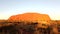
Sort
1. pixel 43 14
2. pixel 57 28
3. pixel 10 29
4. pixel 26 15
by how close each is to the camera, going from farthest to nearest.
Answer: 1. pixel 43 14
2. pixel 26 15
3. pixel 57 28
4. pixel 10 29

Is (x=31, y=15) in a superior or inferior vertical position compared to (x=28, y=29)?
superior

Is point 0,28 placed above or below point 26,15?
below

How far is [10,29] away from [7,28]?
3.7 inches

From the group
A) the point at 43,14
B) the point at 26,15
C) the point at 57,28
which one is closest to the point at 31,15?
the point at 26,15

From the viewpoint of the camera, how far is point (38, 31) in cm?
425

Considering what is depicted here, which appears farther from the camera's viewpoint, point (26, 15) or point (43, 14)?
point (43, 14)

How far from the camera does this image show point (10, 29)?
4145 millimetres

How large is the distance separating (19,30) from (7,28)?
36 cm

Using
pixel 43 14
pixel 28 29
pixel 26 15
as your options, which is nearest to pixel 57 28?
pixel 28 29

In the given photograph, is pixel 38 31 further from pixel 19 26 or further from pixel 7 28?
pixel 7 28

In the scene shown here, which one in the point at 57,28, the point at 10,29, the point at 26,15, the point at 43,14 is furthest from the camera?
the point at 43,14

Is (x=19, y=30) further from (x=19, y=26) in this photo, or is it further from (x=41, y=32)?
(x=41, y=32)

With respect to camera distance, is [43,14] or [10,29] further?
[43,14]

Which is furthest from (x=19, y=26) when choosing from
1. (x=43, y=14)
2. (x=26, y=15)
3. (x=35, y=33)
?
(x=43, y=14)
